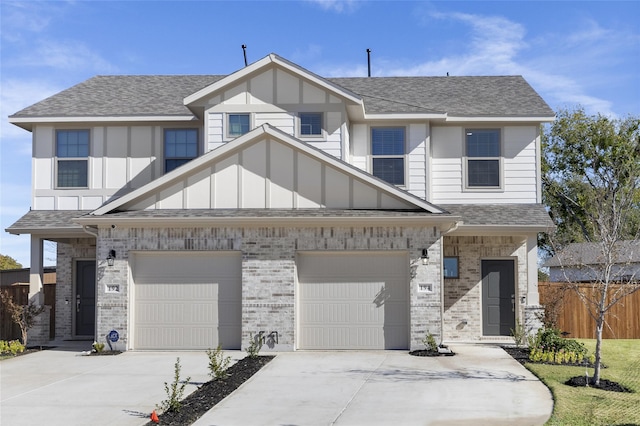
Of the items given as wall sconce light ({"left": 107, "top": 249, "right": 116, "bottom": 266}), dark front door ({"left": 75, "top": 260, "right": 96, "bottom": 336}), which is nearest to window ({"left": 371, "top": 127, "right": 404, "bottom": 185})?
wall sconce light ({"left": 107, "top": 249, "right": 116, "bottom": 266})

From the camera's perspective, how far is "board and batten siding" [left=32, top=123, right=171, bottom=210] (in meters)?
20.3

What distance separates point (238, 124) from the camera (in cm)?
1931

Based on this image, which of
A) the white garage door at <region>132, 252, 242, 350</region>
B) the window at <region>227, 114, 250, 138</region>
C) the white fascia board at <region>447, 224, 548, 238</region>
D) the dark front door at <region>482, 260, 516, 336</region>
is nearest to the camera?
the white garage door at <region>132, 252, 242, 350</region>

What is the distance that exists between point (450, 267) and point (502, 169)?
3.05 meters

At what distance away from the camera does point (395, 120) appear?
1978cm

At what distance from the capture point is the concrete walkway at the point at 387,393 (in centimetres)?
1015

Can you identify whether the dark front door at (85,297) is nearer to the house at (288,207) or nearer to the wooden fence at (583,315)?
the house at (288,207)

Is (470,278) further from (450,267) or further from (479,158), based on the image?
(479,158)

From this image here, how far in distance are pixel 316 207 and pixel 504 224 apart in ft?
16.4

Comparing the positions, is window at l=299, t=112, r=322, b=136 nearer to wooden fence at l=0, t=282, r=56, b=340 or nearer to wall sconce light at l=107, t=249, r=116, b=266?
wall sconce light at l=107, t=249, r=116, b=266

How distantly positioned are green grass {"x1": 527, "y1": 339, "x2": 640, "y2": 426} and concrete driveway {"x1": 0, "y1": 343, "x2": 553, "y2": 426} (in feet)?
0.83

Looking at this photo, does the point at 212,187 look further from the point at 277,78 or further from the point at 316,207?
the point at 277,78

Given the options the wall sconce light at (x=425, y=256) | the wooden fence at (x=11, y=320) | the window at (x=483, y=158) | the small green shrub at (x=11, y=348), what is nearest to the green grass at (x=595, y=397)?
the wall sconce light at (x=425, y=256)

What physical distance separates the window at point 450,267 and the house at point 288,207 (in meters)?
0.04
